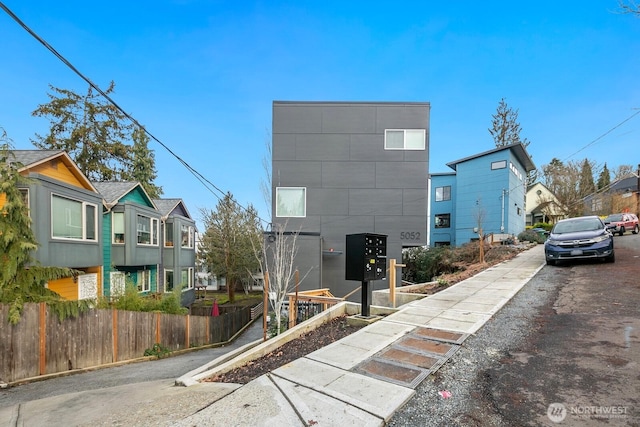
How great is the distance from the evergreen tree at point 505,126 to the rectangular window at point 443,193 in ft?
43.8

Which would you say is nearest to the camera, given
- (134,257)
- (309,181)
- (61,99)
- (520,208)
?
(309,181)

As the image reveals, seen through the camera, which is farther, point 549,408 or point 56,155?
point 56,155

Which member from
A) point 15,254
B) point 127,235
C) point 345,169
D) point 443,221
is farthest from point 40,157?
point 443,221

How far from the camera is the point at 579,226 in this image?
970 centimetres

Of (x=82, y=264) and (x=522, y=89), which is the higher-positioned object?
(x=522, y=89)

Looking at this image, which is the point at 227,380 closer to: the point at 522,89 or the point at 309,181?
the point at 309,181

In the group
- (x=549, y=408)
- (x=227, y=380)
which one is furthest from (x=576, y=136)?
(x=227, y=380)

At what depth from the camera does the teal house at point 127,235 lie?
1298cm

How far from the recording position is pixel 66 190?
9781mm

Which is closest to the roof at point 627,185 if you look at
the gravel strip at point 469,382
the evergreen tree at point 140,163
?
the gravel strip at point 469,382

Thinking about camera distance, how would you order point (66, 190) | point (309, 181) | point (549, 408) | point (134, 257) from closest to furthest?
point (549, 408) → point (66, 190) → point (309, 181) → point (134, 257)

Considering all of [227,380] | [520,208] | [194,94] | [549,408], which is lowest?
[227,380]

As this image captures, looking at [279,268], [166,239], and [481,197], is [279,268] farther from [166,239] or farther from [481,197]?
[481,197]

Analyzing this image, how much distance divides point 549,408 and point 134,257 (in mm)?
15116
